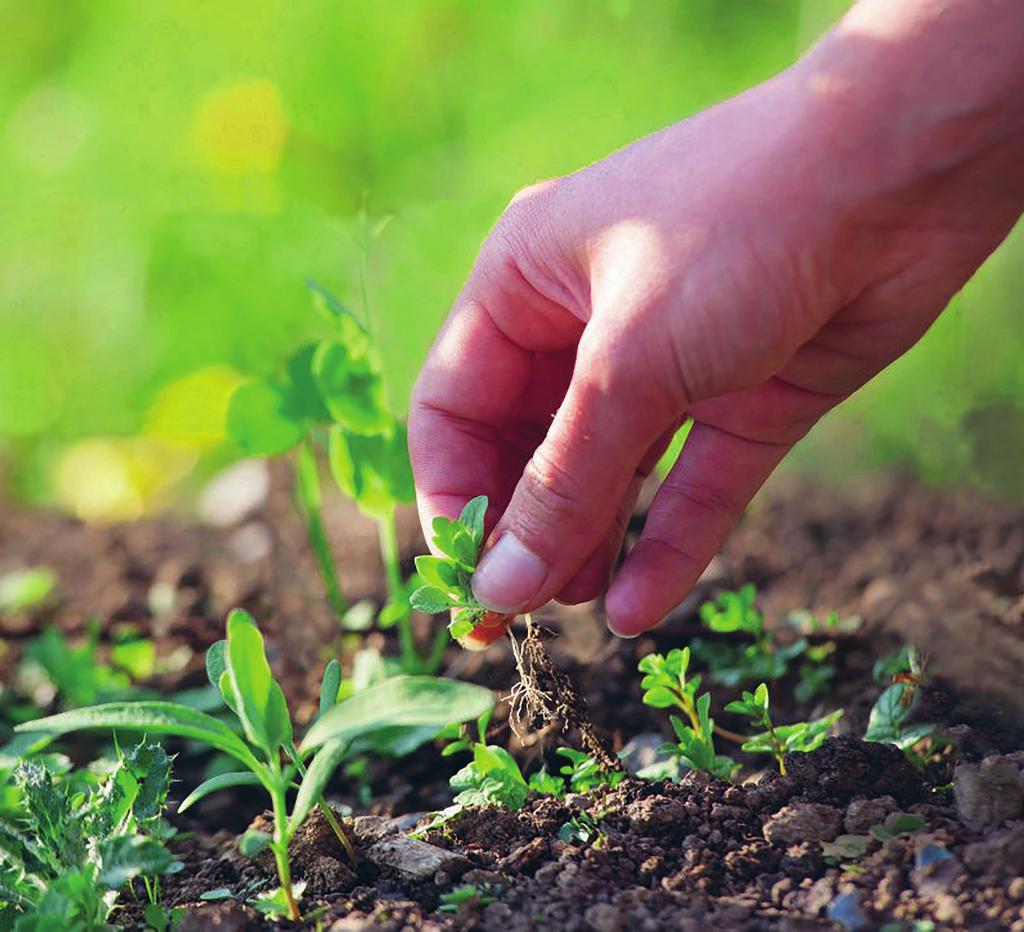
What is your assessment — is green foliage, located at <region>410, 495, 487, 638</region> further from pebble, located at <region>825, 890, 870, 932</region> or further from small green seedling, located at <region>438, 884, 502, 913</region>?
pebble, located at <region>825, 890, 870, 932</region>

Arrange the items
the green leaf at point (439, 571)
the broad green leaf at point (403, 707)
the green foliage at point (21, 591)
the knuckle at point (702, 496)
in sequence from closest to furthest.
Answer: the broad green leaf at point (403, 707)
the green leaf at point (439, 571)
the knuckle at point (702, 496)
the green foliage at point (21, 591)

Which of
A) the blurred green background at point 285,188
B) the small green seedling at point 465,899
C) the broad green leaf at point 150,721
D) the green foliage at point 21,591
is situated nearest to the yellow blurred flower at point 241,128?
the blurred green background at point 285,188

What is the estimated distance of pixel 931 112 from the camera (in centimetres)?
134

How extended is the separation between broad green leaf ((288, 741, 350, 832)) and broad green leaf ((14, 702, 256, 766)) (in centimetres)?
7

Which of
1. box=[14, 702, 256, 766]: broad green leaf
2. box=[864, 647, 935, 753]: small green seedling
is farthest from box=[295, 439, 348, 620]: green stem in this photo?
box=[864, 647, 935, 753]: small green seedling

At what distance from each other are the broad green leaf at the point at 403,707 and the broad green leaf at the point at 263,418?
2.60 feet

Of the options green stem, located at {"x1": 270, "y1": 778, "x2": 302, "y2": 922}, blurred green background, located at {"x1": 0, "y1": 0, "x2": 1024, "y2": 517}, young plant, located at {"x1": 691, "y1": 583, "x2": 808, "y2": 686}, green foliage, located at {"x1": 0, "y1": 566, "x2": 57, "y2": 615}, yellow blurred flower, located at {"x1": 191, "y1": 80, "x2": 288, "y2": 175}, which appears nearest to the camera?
green stem, located at {"x1": 270, "y1": 778, "x2": 302, "y2": 922}

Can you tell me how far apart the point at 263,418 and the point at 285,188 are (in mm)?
2059

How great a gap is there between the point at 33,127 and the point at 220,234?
1.16 meters

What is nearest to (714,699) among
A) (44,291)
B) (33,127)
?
(44,291)

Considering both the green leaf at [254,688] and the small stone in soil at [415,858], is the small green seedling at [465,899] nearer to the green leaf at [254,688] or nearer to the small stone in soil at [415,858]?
the small stone in soil at [415,858]

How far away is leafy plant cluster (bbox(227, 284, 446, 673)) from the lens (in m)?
2.00

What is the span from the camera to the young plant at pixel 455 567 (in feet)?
4.94

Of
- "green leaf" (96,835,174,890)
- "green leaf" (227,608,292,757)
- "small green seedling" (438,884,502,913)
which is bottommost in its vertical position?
"small green seedling" (438,884,502,913)
